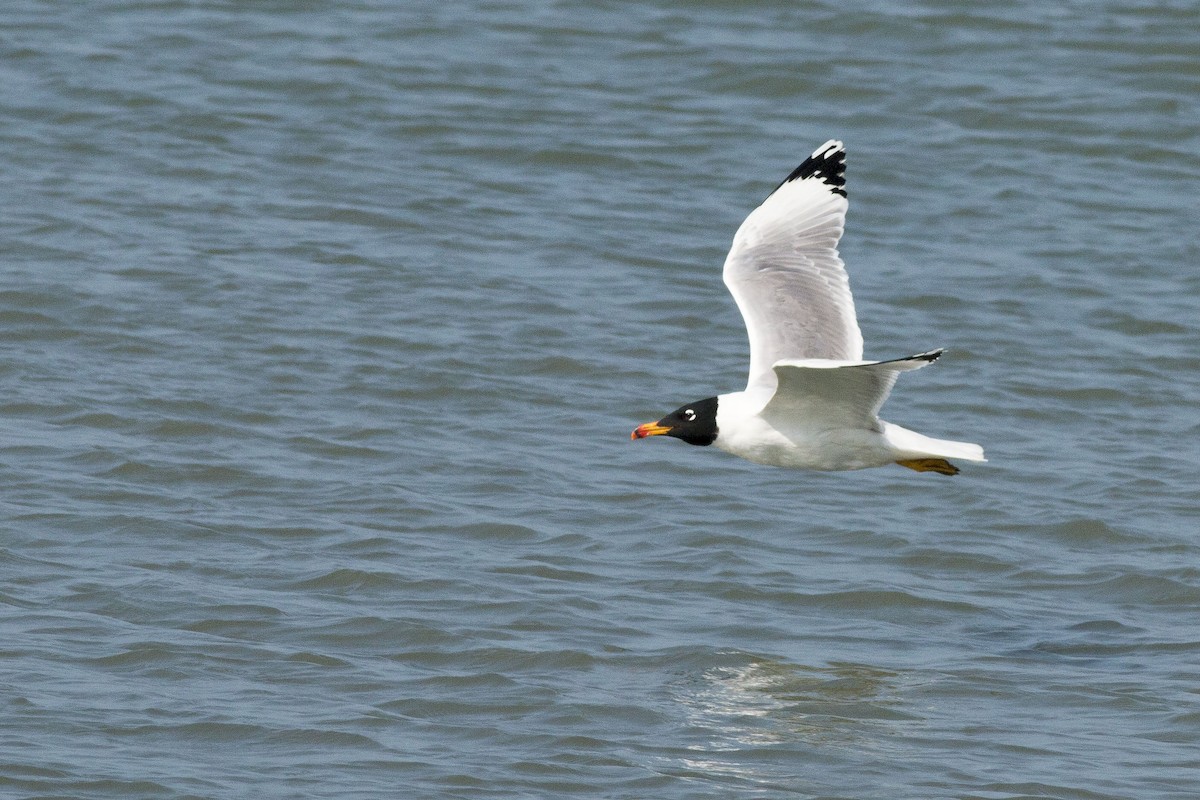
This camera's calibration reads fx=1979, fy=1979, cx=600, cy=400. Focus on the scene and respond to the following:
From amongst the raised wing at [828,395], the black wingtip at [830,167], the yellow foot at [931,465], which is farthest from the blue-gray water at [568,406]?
the black wingtip at [830,167]

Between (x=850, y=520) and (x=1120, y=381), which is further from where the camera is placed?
(x=1120, y=381)

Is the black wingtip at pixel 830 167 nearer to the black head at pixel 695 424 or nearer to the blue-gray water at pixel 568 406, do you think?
the black head at pixel 695 424

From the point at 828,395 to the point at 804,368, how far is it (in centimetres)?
39

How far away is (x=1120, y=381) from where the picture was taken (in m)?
11.3

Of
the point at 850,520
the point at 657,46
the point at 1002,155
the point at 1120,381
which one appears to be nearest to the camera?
the point at 850,520

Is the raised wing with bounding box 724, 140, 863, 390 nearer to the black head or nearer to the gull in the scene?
the gull

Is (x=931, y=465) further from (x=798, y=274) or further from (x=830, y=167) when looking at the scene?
(x=830, y=167)

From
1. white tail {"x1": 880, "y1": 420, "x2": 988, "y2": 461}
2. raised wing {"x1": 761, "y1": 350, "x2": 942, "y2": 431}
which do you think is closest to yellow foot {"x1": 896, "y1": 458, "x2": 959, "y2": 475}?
white tail {"x1": 880, "y1": 420, "x2": 988, "y2": 461}

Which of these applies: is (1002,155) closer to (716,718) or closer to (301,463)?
(301,463)

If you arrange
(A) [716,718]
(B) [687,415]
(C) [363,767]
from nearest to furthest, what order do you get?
(C) [363,767]
(A) [716,718]
(B) [687,415]

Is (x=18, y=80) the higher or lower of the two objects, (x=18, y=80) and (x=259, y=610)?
the higher

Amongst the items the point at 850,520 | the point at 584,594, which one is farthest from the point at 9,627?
the point at 850,520

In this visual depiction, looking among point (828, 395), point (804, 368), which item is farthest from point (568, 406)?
point (804, 368)

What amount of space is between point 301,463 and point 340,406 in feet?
2.80
